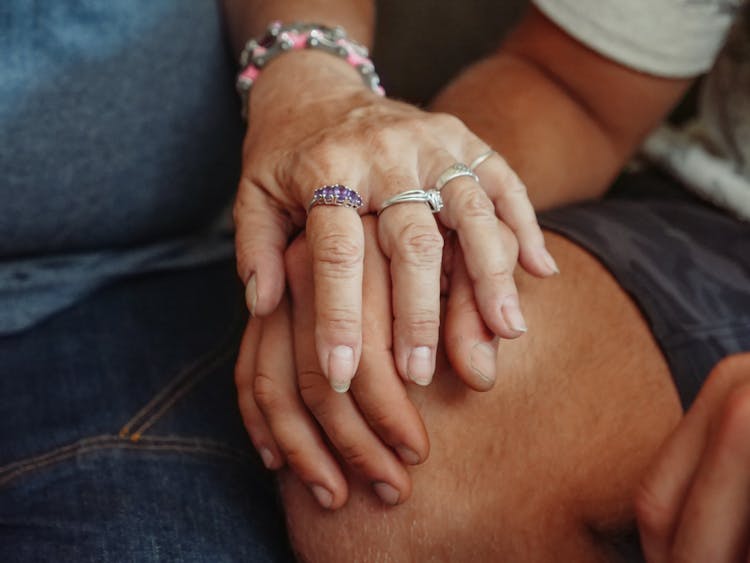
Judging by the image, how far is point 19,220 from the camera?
74 centimetres

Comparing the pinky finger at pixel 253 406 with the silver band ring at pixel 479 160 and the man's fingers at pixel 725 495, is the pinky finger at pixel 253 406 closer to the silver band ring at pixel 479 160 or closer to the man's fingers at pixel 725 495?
the silver band ring at pixel 479 160

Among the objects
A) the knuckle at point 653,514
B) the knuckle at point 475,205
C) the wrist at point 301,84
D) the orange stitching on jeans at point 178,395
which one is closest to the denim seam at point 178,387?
the orange stitching on jeans at point 178,395

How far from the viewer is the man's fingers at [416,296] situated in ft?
1.69

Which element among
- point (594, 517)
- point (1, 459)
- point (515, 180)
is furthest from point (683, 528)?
point (1, 459)

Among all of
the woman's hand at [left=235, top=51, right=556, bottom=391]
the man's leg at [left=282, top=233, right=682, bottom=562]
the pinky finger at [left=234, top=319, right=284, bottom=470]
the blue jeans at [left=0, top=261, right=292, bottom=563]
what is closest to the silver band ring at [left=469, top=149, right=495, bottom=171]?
the woman's hand at [left=235, top=51, right=556, bottom=391]

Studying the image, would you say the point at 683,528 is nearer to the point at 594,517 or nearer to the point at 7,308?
the point at 594,517

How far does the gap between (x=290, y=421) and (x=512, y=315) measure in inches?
7.2

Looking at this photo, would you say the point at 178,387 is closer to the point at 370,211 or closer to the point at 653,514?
the point at 370,211

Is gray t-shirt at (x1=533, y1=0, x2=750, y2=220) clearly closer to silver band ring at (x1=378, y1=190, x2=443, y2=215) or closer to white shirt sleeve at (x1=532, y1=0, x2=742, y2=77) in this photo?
white shirt sleeve at (x1=532, y1=0, x2=742, y2=77)

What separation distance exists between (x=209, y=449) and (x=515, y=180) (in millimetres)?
354

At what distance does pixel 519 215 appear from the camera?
580mm

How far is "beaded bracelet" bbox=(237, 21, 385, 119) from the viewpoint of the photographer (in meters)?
0.75

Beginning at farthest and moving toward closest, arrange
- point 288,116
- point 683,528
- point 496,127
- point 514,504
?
point 496,127 → point 288,116 → point 514,504 → point 683,528

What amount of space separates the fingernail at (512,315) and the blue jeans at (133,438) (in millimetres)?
281
